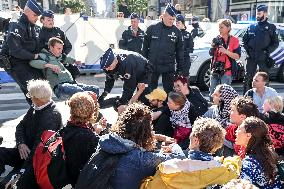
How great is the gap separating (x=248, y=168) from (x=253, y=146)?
216 millimetres

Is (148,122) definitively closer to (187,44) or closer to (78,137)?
(78,137)

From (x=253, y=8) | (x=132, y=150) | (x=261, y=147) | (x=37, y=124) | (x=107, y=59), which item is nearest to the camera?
(x=132, y=150)

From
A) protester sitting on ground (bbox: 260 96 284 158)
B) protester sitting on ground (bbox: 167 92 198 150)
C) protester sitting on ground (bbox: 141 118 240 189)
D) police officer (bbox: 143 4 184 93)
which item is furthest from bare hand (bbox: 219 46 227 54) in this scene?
protester sitting on ground (bbox: 141 118 240 189)

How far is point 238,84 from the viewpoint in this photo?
37.1 feet

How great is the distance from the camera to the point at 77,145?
11.8 feet

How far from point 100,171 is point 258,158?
48.0 inches

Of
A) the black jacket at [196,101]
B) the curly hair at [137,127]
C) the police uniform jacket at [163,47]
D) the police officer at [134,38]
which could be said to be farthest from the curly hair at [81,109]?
the police officer at [134,38]

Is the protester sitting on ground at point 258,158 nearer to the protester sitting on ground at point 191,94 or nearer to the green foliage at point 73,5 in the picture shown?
the protester sitting on ground at point 191,94

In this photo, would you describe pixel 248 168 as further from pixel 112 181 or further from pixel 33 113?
pixel 33 113

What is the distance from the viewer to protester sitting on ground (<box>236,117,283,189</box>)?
3.21m

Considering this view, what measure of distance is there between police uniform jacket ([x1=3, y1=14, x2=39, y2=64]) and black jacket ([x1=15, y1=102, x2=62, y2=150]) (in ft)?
6.72

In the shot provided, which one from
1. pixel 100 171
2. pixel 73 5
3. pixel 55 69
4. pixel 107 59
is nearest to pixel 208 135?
pixel 100 171

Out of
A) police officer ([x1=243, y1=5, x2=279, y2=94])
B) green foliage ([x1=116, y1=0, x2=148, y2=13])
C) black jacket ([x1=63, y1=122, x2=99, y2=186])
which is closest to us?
black jacket ([x1=63, y1=122, x2=99, y2=186])

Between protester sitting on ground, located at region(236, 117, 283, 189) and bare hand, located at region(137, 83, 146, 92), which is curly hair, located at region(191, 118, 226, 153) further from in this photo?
bare hand, located at region(137, 83, 146, 92)
